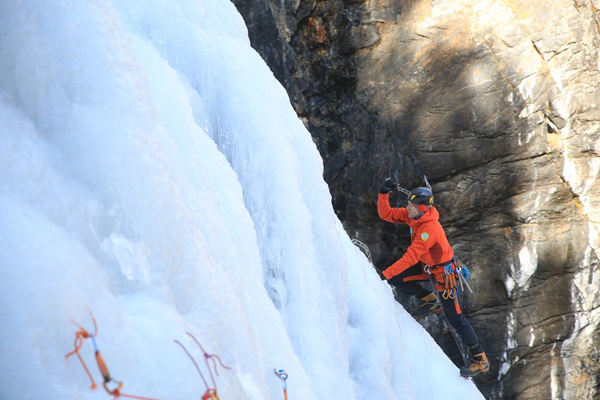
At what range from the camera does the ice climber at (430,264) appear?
15.9 ft

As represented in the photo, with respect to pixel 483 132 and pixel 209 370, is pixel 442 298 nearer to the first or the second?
pixel 483 132

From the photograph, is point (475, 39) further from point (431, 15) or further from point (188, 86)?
point (188, 86)

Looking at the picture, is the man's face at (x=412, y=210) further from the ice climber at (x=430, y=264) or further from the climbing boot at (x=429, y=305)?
the climbing boot at (x=429, y=305)

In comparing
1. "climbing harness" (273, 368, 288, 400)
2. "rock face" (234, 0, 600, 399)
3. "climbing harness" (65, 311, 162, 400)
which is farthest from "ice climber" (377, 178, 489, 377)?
"climbing harness" (65, 311, 162, 400)

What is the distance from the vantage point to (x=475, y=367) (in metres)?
4.90

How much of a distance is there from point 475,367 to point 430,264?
91 cm

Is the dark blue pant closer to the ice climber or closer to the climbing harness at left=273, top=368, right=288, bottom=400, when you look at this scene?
the ice climber

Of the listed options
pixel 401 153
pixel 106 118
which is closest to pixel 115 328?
pixel 106 118

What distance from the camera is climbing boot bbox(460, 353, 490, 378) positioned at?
486 centimetres

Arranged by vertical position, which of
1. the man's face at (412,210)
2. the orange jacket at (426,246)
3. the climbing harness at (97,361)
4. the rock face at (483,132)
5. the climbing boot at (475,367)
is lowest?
the climbing harness at (97,361)

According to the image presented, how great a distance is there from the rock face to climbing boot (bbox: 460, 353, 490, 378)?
50.3 inches

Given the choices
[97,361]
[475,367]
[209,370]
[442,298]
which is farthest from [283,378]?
[475,367]

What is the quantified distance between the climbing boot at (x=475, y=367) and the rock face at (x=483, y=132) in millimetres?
1277

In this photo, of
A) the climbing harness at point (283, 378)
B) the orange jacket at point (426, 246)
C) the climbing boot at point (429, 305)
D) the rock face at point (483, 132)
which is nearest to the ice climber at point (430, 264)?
the orange jacket at point (426, 246)
